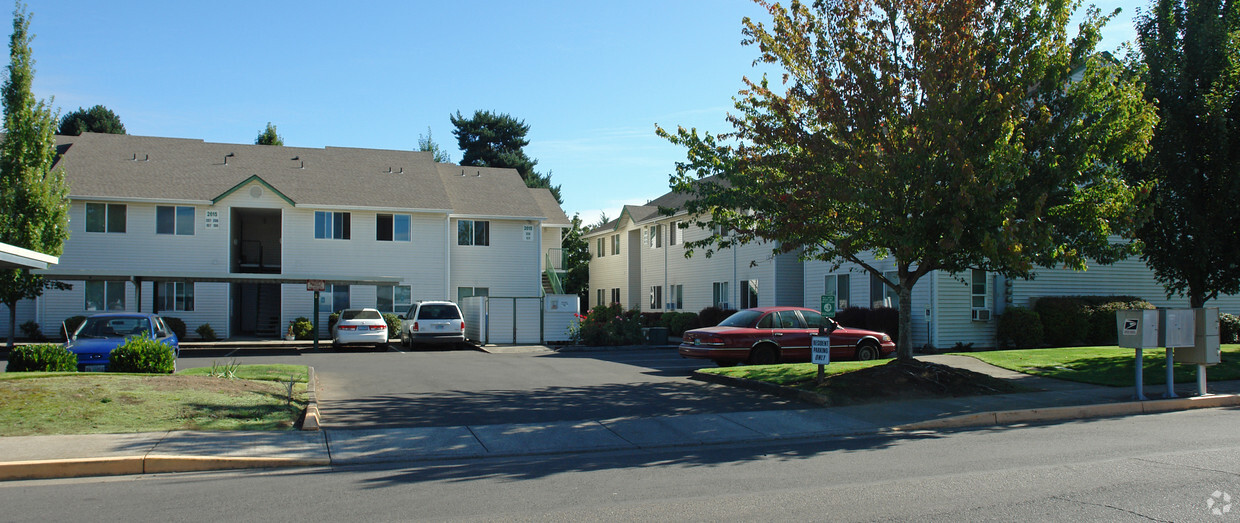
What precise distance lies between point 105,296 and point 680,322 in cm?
2148

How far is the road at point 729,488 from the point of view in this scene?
22.2 ft

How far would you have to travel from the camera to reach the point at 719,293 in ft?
114

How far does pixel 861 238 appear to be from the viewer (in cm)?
1430

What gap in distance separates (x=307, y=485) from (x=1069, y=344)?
22.2 m

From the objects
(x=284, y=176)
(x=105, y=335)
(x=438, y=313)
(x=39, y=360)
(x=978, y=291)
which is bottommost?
(x=39, y=360)

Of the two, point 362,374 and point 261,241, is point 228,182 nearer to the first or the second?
point 261,241

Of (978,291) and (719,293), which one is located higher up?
(978,291)

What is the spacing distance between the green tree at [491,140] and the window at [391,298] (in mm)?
31916

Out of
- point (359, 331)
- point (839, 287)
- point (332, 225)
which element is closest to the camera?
point (359, 331)

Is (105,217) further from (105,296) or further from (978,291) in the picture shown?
(978,291)

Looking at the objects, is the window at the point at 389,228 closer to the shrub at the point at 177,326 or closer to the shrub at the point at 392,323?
the shrub at the point at 392,323

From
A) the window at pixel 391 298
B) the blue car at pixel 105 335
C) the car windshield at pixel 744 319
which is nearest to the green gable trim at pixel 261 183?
the window at pixel 391 298

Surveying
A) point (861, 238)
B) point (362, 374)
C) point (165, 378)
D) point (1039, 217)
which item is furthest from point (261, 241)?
point (1039, 217)

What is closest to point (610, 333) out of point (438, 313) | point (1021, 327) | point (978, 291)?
point (438, 313)
